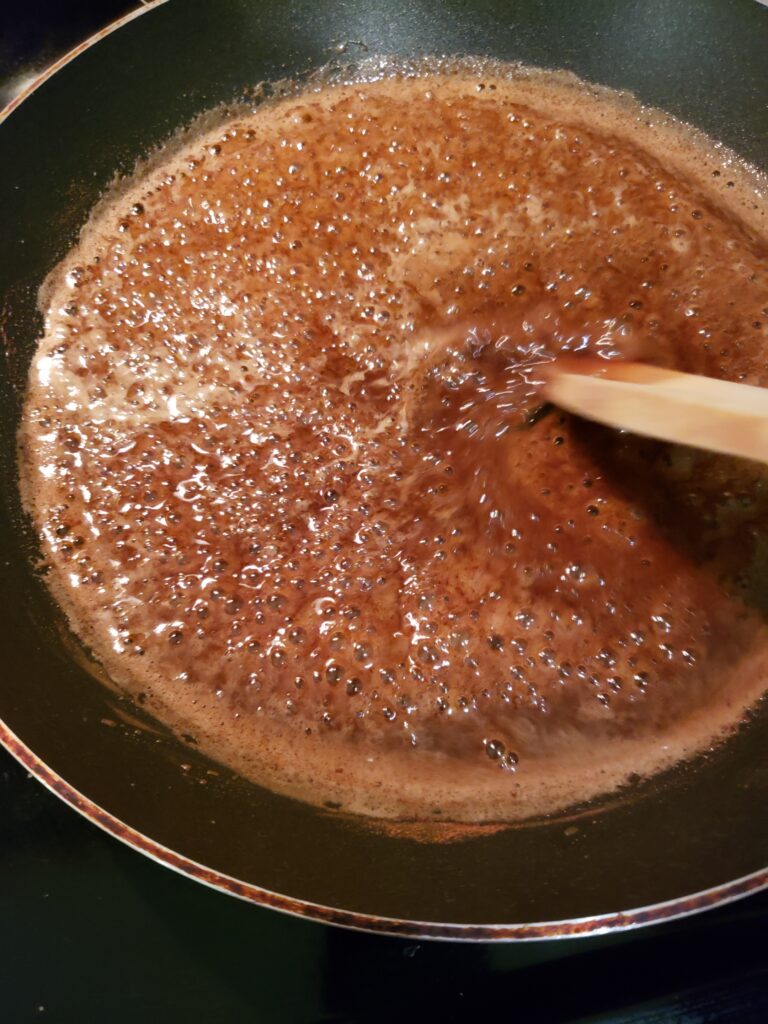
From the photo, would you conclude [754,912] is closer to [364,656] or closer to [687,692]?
[687,692]

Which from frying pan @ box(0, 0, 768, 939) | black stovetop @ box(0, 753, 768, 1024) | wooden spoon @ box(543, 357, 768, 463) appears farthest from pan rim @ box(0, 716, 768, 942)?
wooden spoon @ box(543, 357, 768, 463)

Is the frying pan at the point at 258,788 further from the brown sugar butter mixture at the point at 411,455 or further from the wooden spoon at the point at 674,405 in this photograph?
the wooden spoon at the point at 674,405

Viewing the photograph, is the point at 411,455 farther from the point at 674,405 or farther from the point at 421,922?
the point at 421,922

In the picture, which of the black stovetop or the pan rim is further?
the black stovetop

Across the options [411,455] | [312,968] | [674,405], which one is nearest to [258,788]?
[312,968]

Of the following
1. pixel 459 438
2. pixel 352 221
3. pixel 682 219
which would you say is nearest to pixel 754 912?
pixel 459 438

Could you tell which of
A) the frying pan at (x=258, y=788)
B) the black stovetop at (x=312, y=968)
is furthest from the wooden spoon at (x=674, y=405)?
the black stovetop at (x=312, y=968)

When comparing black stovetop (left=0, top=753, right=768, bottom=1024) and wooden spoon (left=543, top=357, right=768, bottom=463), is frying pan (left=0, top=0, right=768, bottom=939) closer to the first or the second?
black stovetop (left=0, top=753, right=768, bottom=1024)
